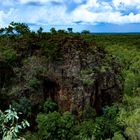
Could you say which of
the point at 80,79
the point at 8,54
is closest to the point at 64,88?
the point at 80,79

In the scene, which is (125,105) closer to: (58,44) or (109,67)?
(109,67)

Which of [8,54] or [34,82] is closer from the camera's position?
[34,82]

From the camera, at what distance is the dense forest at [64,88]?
208ft

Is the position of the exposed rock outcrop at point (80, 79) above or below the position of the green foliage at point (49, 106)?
above

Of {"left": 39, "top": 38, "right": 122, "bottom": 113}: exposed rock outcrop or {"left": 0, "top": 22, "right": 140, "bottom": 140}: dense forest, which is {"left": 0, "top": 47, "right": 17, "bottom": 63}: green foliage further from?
{"left": 39, "top": 38, "right": 122, "bottom": 113}: exposed rock outcrop

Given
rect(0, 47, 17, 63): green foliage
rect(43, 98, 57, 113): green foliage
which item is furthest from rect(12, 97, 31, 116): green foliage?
rect(0, 47, 17, 63): green foliage

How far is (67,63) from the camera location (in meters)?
71.6

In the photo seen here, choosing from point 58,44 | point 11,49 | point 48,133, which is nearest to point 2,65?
point 11,49

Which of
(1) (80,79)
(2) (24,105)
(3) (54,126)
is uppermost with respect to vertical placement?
(1) (80,79)

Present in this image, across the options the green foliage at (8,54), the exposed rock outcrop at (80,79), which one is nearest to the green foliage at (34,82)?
the exposed rock outcrop at (80,79)

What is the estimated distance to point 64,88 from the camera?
70.4 metres

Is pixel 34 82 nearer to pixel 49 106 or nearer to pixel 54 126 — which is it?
pixel 49 106

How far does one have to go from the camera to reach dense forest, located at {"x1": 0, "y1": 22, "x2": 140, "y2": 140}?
6344 cm

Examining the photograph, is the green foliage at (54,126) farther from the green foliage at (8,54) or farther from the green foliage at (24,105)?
the green foliage at (8,54)
